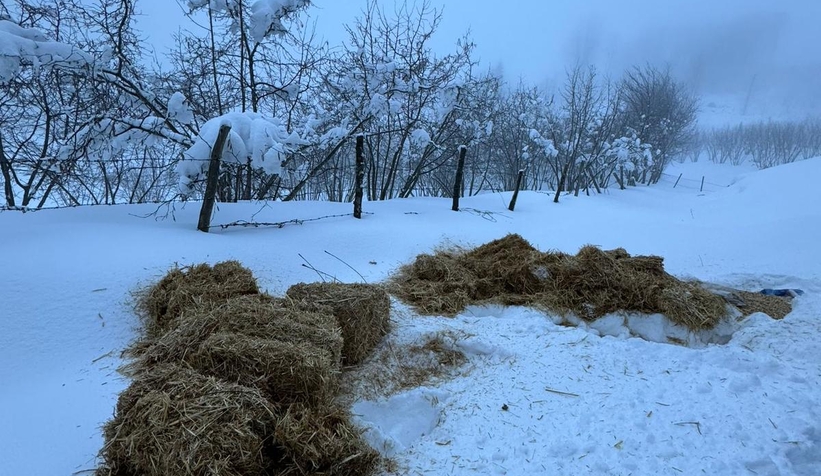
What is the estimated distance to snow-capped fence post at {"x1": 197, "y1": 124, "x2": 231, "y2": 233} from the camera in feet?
15.1

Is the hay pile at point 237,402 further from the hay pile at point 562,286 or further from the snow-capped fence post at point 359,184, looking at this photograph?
the snow-capped fence post at point 359,184

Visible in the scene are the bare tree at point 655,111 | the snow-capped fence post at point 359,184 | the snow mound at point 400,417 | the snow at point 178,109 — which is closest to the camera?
the snow mound at point 400,417

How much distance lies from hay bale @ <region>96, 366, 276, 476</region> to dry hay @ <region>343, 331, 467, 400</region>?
2.99 ft

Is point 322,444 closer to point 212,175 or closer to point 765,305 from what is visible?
point 212,175

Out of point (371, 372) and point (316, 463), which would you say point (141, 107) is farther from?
point (316, 463)

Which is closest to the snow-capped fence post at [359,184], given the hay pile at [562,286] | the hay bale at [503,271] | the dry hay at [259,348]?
the hay pile at [562,286]

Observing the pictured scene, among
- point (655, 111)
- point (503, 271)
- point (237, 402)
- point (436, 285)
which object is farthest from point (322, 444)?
point (655, 111)

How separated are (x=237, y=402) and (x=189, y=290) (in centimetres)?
164

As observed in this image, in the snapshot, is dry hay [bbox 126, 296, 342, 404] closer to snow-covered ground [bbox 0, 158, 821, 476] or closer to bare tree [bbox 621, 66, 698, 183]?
snow-covered ground [bbox 0, 158, 821, 476]

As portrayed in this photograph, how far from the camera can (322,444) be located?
1872mm

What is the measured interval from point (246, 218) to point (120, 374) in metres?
3.14

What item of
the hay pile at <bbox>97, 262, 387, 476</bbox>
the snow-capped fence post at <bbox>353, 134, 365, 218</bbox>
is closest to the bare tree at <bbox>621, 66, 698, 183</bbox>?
the snow-capped fence post at <bbox>353, 134, 365, 218</bbox>

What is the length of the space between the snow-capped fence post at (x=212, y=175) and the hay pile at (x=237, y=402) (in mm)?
2254

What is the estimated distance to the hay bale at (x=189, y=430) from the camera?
1625 millimetres
